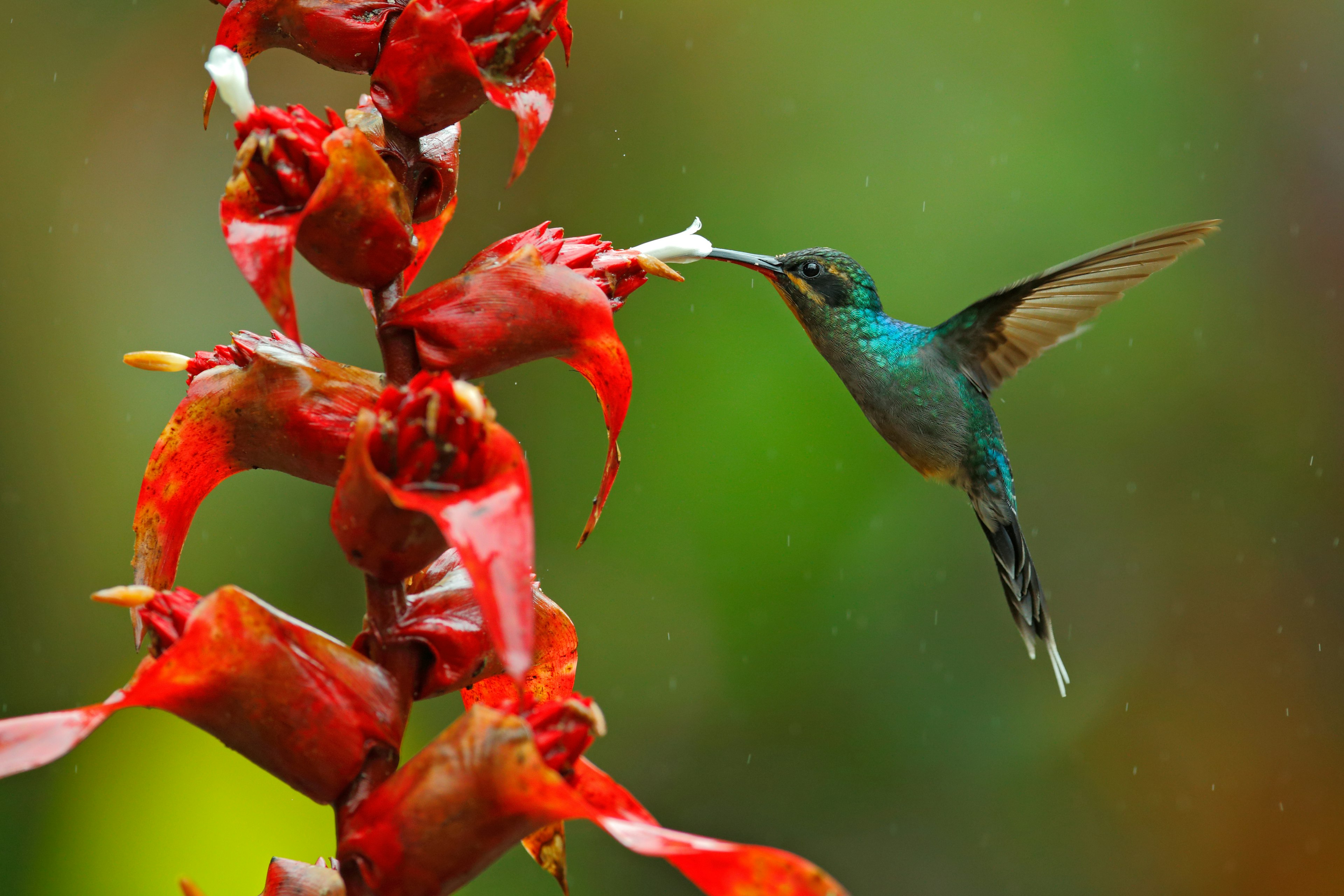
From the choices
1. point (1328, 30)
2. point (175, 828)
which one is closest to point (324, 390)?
point (175, 828)

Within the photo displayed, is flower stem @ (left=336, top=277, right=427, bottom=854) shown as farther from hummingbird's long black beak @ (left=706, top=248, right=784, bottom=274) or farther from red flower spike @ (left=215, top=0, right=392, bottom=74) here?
hummingbird's long black beak @ (left=706, top=248, right=784, bottom=274)

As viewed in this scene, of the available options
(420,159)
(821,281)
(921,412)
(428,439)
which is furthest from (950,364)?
(428,439)

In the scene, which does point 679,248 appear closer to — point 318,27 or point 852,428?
point 318,27

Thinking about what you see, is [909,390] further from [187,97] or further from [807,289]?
[187,97]

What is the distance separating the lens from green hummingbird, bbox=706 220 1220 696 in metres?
1.48

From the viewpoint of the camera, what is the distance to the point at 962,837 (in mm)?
2367

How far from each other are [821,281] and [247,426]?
1017mm

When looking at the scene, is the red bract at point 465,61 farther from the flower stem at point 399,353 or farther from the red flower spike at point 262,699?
the red flower spike at point 262,699

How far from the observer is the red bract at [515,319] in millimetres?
579

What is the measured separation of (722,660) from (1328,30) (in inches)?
76.4

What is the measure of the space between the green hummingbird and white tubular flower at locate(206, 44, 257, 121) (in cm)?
91

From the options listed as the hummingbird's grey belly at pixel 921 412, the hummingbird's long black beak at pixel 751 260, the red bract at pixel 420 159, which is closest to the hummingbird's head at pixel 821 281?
the hummingbird's long black beak at pixel 751 260

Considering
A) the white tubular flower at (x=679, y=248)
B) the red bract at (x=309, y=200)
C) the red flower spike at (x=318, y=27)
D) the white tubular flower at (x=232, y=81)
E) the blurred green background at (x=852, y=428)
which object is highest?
the red flower spike at (x=318, y=27)

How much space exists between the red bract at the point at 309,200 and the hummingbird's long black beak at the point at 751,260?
0.64m
